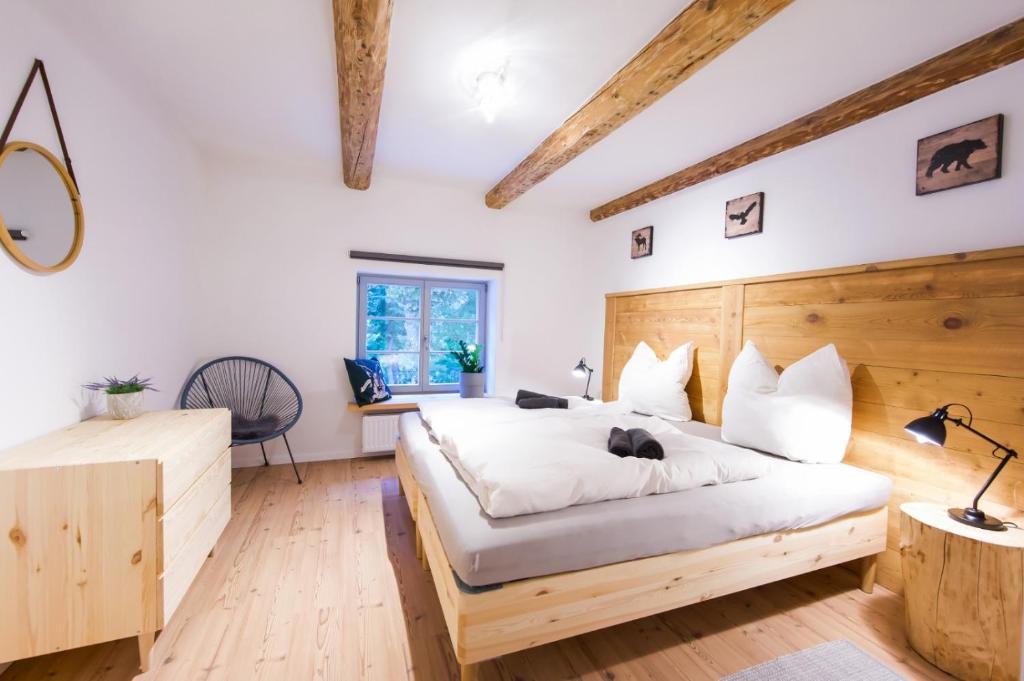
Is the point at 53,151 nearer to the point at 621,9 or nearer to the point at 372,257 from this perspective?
the point at 372,257

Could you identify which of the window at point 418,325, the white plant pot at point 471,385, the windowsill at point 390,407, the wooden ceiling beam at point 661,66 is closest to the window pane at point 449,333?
the window at point 418,325

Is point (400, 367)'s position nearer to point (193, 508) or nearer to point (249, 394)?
point (249, 394)

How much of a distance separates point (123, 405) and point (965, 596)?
11.2 feet

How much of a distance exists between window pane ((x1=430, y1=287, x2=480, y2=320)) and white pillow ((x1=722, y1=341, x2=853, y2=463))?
2.69 metres

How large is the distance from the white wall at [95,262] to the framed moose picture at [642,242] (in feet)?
11.3

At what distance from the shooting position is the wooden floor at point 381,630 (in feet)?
4.76

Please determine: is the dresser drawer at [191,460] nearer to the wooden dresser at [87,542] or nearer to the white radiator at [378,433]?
the wooden dresser at [87,542]

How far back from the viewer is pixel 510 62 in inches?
74.7

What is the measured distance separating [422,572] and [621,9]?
2.59 m

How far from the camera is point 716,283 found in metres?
2.87

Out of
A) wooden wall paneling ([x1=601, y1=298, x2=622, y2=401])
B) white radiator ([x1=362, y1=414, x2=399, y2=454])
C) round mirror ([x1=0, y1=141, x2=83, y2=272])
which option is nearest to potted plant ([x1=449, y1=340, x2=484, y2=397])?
white radiator ([x1=362, y1=414, x2=399, y2=454])

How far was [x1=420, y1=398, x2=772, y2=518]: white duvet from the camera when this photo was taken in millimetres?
1434

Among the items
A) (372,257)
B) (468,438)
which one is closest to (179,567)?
(468,438)

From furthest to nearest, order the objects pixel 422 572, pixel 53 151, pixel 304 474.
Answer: pixel 304 474 → pixel 422 572 → pixel 53 151
